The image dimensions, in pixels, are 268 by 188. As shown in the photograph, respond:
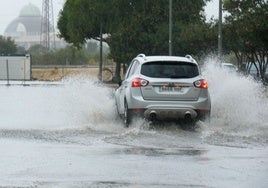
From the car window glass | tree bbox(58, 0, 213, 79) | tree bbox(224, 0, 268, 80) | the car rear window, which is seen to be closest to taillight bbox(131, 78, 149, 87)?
the car rear window

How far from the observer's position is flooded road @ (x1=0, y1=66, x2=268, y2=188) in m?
10.5

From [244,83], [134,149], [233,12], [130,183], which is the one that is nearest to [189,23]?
[233,12]

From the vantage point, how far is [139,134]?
16.9m

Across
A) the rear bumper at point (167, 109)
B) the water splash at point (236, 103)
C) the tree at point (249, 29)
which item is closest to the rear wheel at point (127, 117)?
the rear bumper at point (167, 109)

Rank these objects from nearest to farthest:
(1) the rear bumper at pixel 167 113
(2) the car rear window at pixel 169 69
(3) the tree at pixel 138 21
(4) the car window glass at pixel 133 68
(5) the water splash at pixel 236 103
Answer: (1) the rear bumper at pixel 167 113 → (2) the car rear window at pixel 169 69 → (4) the car window glass at pixel 133 68 → (5) the water splash at pixel 236 103 → (3) the tree at pixel 138 21

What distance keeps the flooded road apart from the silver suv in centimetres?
34

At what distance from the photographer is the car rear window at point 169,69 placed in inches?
719

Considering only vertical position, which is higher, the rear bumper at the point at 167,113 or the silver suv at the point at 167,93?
the silver suv at the point at 167,93

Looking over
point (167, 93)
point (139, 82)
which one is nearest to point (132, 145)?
point (167, 93)

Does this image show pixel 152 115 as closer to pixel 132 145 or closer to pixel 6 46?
pixel 132 145

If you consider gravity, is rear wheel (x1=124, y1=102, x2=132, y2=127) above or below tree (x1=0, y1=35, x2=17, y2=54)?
above

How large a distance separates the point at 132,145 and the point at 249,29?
76.4ft

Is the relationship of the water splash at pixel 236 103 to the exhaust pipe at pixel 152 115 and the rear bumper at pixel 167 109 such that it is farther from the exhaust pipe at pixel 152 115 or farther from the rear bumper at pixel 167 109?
the exhaust pipe at pixel 152 115

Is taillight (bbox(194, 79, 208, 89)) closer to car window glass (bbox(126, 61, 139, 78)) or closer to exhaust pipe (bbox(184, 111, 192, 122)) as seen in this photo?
exhaust pipe (bbox(184, 111, 192, 122))
